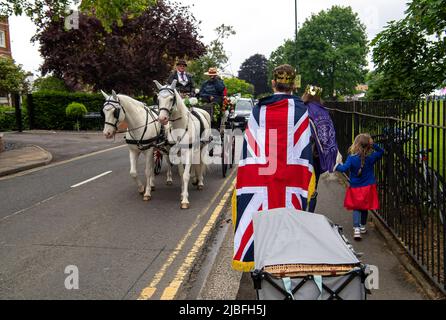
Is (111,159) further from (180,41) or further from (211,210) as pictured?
(180,41)

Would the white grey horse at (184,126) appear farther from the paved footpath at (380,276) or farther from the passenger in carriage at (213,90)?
the paved footpath at (380,276)

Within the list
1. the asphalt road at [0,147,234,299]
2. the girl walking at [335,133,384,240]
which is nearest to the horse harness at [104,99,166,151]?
the asphalt road at [0,147,234,299]

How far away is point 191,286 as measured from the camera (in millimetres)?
5176

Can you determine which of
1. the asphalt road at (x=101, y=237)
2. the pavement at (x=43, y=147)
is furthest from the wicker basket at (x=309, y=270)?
the pavement at (x=43, y=147)

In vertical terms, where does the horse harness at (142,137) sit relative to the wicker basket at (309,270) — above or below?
above

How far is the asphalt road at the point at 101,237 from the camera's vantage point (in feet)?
16.9

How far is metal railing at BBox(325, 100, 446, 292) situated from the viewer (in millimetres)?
5027

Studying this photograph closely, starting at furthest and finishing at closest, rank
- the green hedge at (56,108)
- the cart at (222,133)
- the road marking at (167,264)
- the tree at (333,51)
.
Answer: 1. the tree at (333,51)
2. the green hedge at (56,108)
3. the cart at (222,133)
4. the road marking at (167,264)

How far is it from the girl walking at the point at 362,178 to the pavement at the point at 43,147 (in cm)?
853

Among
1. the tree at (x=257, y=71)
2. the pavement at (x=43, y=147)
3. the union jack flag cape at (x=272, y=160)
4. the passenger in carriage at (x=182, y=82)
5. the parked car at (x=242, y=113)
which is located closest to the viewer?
the union jack flag cape at (x=272, y=160)

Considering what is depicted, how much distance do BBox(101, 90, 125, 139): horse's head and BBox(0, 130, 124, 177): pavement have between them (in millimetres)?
4557

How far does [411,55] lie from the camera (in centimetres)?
780

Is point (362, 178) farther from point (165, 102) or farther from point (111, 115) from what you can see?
point (111, 115)

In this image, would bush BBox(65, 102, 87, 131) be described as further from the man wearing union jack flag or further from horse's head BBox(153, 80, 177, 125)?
the man wearing union jack flag
